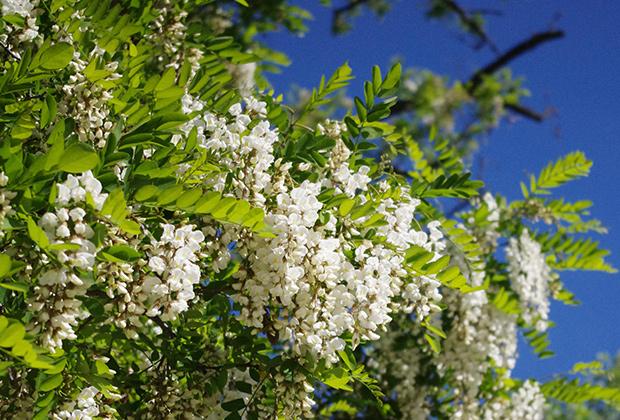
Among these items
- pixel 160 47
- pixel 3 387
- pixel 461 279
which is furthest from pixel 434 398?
pixel 3 387

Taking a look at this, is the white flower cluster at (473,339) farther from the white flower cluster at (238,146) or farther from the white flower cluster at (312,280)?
the white flower cluster at (238,146)

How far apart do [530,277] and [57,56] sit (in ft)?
9.63

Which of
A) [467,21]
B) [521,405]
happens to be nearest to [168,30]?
[521,405]

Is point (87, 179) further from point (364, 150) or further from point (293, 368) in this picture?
point (364, 150)

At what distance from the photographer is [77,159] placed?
4.75ft

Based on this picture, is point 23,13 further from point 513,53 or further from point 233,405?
point 513,53

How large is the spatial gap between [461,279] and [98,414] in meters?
1.00

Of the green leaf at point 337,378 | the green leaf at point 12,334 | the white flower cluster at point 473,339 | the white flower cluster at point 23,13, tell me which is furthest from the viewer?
the white flower cluster at point 473,339

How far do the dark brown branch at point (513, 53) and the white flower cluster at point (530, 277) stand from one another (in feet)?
15.6

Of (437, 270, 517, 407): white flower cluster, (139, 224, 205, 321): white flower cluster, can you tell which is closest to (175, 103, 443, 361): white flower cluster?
(139, 224, 205, 321): white flower cluster

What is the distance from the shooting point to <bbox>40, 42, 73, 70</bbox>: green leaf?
65.5 inches

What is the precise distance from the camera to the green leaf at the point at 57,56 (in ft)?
5.46

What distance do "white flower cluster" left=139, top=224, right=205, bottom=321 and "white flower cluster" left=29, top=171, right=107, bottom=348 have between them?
153 millimetres

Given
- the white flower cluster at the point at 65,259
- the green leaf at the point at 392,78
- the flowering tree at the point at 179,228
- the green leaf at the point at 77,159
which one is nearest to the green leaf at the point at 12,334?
the flowering tree at the point at 179,228
